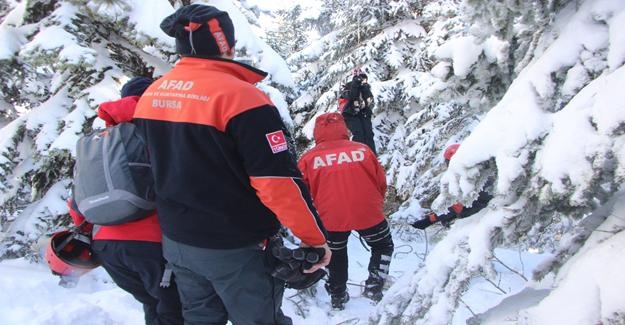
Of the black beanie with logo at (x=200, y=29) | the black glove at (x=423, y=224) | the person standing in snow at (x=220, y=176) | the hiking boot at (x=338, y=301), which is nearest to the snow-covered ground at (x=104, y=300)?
the hiking boot at (x=338, y=301)

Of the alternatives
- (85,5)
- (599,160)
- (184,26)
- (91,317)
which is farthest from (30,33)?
(599,160)

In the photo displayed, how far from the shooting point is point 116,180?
2789mm

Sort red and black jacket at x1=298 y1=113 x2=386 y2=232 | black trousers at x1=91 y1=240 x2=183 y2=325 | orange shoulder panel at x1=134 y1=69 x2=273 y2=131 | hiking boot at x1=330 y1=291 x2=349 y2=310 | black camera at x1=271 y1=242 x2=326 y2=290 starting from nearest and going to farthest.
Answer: orange shoulder panel at x1=134 y1=69 x2=273 y2=131 → black camera at x1=271 y1=242 x2=326 y2=290 → black trousers at x1=91 y1=240 x2=183 y2=325 → red and black jacket at x1=298 y1=113 x2=386 y2=232 → hiking boot at x1=330 y1=291 x2=349 y2=310

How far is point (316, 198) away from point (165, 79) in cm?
270

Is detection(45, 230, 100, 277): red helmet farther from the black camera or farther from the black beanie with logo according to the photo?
the black beanie with logo

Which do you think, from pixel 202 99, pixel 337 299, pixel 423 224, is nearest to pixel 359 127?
pixel 423 224

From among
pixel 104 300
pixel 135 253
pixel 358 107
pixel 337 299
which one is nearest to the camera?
pixel 135 253

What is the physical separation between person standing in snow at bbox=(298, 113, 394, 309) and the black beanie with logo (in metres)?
2.43

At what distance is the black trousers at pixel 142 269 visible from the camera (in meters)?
2.90

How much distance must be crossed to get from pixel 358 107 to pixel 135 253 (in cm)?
586

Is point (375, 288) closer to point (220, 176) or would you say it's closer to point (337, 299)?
point (337, 299)

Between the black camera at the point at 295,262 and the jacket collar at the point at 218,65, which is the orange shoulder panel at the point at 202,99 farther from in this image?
the black camera at the point at 295,262

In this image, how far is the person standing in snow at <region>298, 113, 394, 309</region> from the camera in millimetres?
4828

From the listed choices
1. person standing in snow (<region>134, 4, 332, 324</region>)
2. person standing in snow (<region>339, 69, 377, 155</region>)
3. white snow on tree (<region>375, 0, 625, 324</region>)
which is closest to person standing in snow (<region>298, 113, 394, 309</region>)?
person standing in snow (<region>134, 4, 332, 324</region>)
